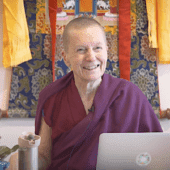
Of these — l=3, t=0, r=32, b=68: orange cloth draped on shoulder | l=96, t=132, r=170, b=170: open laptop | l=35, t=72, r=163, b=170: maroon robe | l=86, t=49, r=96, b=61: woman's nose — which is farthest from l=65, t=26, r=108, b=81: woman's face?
l=3, t=0, r=32, b=68: orange cloth draped on shoulder

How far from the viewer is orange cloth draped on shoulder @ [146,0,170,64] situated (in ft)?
6.40

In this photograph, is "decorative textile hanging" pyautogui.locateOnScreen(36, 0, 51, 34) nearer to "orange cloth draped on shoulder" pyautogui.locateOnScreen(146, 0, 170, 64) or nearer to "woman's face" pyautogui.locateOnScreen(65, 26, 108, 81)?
"orange cloth draped on shoulder" pyautogui.locateOnScreen(146, 0, 170, 64)

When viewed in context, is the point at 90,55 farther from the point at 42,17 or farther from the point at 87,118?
the point at 42,17

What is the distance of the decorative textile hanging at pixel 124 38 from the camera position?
204cm

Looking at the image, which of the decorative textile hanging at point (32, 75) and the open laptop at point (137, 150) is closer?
the open laptop at point (137, 150)

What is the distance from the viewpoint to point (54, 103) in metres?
1.21

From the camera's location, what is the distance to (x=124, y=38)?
6.77 feet

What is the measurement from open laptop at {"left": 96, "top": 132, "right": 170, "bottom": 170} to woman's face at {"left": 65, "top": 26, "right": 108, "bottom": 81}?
1.47 feet

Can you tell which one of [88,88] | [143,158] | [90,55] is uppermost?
[90,55]

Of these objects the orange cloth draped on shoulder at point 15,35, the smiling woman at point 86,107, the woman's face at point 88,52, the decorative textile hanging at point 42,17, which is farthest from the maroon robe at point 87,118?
the decorative textile hanging at point 42,17

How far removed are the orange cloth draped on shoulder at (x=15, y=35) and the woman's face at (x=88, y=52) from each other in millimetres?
958

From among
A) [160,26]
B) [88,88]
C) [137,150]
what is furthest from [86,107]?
[160,26]

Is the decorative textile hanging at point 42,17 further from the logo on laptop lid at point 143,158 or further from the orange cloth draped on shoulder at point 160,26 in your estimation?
the logo on laptop lid at point 143,158

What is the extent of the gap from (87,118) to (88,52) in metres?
→ 0.31
